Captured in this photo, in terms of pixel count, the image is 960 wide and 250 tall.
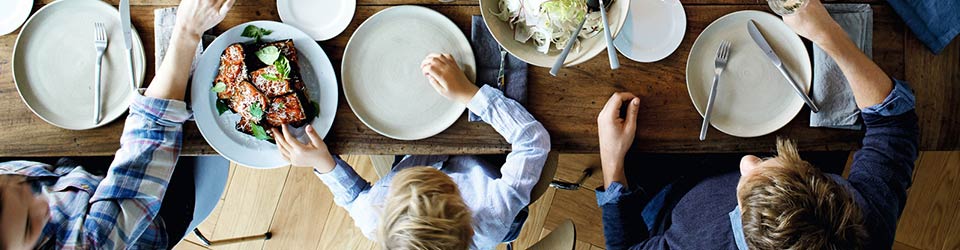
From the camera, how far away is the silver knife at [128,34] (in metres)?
1.10

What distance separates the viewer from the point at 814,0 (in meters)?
1.11

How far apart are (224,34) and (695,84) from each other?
85 cm

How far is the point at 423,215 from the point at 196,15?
528 mm

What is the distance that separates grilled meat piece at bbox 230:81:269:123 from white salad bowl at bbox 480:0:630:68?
42cm

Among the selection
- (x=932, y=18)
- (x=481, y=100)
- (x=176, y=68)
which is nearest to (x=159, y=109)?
(x=176, y=68)

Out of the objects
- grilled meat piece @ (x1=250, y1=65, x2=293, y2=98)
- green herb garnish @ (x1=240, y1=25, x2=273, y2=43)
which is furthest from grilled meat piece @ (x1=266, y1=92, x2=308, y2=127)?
green herb garnish @ (x1=240, y1=25, x2=273, y2=43)

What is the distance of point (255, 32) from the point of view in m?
1.11

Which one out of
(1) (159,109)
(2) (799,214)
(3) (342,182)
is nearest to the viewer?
(2) (799,214)

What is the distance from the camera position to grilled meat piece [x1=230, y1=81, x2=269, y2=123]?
1.09 m

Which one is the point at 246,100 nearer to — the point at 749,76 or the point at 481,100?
the point at 481,100

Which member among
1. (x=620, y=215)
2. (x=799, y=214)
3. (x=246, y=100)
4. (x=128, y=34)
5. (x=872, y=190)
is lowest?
(x=620, y=215)

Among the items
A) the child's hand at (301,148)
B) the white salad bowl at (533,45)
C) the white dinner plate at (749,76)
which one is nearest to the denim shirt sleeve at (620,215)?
the white dinner plate at (749,76)

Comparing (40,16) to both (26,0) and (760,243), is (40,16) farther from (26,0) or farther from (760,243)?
(760,243)

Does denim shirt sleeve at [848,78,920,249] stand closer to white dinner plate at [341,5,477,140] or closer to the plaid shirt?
white dinner plate at [341,5,477,140]
